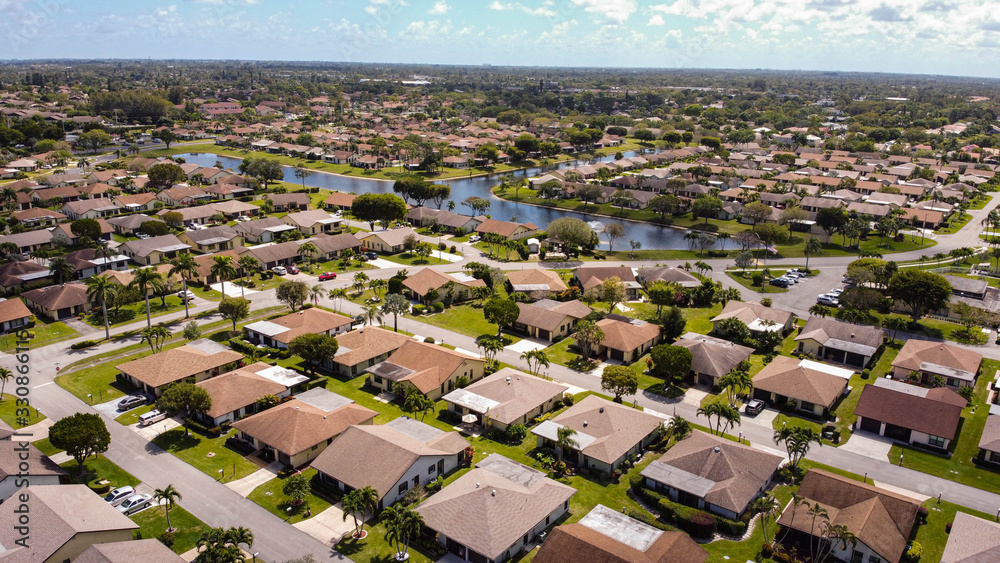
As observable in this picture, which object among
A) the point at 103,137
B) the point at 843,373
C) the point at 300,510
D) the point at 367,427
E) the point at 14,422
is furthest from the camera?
the point at 103,137

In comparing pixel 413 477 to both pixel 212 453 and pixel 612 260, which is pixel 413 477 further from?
pixel 612 260

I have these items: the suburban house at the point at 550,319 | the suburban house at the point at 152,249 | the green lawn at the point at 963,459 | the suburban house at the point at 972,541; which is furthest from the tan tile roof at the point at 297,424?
the suburban house at the point at 152,249

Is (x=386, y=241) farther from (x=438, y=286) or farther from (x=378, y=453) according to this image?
(x=378, y=453)

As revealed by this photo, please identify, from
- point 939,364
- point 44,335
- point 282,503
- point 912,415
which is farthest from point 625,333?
point 44,335

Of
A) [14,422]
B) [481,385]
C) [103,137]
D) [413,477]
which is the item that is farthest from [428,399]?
[103,137]

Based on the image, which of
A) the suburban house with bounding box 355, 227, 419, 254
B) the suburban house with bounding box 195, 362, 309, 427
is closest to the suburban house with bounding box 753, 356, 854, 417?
the suburban house with bounding box 195, 362, 309, 427

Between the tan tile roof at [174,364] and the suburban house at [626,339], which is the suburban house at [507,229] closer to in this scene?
the suburban house at [626,339]
